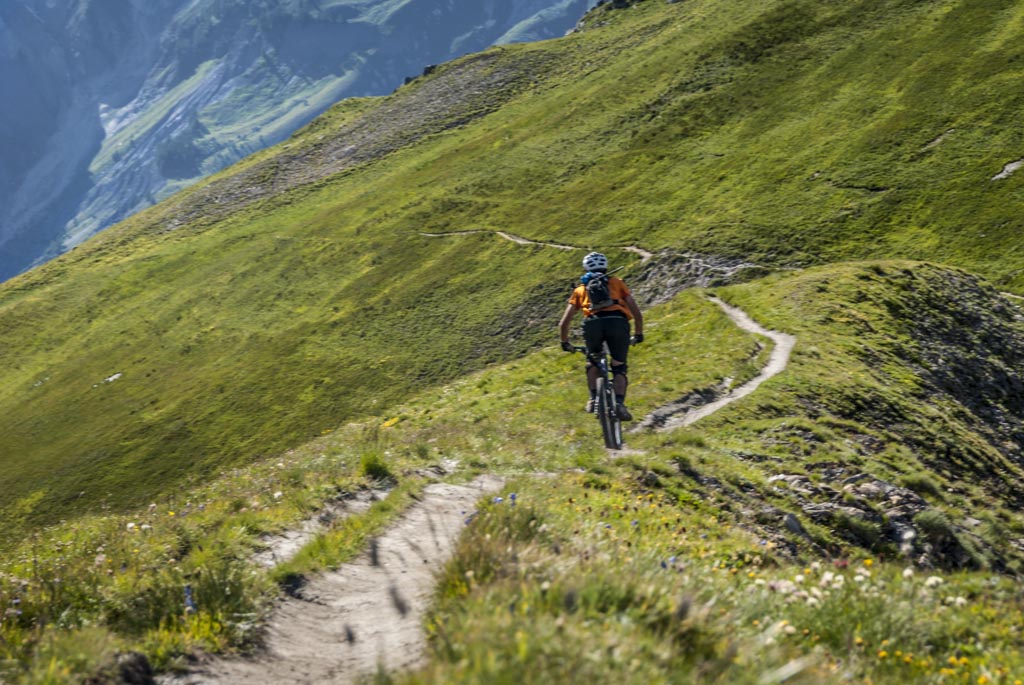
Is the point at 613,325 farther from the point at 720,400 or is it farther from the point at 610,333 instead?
the point at 720,400

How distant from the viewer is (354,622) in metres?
8.94

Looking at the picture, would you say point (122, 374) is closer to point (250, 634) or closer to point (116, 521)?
point (116, 521)

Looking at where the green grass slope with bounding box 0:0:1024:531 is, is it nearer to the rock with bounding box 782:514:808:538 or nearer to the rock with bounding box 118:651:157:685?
the rock with bounding box 782:514:808:538

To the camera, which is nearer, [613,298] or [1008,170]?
[613,298]

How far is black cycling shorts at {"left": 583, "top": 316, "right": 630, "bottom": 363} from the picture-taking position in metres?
19.0

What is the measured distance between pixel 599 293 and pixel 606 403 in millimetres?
2649

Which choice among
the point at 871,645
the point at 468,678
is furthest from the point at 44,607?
the point at 871,645

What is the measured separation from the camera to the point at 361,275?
8875 centimetres

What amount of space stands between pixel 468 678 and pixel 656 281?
58.2 m

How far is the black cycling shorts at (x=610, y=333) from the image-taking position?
18984mm

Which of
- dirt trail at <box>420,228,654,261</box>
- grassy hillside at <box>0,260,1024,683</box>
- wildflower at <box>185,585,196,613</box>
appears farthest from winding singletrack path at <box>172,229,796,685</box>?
dirt trail at <box>420,228,654,261</box>

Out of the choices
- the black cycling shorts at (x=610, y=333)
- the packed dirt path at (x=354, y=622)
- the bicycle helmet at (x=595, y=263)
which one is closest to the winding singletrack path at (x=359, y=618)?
the packed dirt path at (x=354, y=622)

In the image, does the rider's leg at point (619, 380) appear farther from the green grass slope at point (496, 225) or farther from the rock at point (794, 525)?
the green grass slope at point (496, 225)

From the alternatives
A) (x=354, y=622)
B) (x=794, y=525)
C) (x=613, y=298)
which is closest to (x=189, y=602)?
(x=354, y=622)
